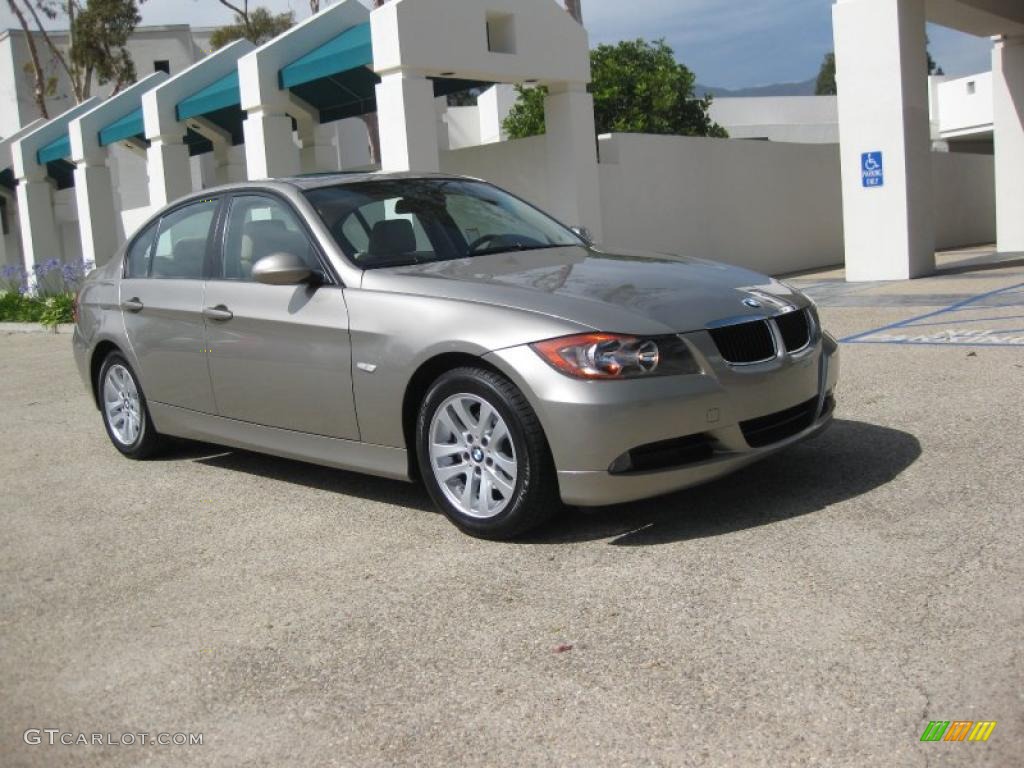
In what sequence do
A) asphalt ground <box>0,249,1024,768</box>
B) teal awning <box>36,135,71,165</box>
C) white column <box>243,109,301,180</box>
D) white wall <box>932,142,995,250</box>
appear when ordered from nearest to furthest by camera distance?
asphalt ground <box>0,249,1024,768</box>
white column <box>243,109,301,180</box>
teal awning <box>36,135,71,165</box>
white wall <box>932,142,995,250</box>

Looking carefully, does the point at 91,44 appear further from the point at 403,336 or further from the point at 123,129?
the point at 403,336

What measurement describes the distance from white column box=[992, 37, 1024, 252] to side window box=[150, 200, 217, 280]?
64.2ft

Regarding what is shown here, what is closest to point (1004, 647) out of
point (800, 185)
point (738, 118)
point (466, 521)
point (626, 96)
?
point (466, 521)

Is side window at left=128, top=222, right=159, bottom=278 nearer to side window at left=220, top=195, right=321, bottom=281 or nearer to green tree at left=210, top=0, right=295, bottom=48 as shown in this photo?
side window at left=220, top=195, right=321, bottom=281

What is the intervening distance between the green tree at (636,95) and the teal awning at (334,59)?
11121 millimetres

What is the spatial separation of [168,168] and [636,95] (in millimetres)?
11691

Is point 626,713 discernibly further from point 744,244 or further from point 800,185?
point 800,185

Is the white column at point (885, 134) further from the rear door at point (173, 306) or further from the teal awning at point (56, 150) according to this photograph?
the teal awning at point (56, 150)

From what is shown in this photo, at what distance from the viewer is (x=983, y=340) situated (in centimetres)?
910

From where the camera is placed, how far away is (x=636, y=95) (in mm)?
27016

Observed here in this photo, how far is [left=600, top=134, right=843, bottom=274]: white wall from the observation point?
17812mm

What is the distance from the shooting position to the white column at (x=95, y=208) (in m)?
23.0

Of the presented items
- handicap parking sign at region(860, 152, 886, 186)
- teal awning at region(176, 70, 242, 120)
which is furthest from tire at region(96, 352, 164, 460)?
handicap parking sign at region(860, 152, 886, 186)

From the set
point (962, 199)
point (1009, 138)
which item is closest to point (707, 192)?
point (1009, 138)
